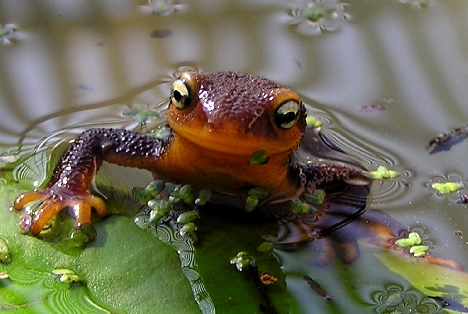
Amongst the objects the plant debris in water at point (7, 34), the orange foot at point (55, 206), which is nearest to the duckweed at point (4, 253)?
the orange foot at point (55, 206)

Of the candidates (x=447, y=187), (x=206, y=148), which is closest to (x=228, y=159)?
(x=206, y=148)

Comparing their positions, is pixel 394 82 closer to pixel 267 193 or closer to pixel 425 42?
pixel 425 42

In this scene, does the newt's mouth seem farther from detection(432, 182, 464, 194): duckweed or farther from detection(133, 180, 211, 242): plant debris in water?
detection(432, 182, 464, 194): duckweed

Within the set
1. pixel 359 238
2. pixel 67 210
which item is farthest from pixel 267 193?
pixel 67 210

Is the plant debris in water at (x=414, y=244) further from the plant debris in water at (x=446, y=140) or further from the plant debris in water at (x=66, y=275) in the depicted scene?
the plant debris in water at (x=66, y=275)

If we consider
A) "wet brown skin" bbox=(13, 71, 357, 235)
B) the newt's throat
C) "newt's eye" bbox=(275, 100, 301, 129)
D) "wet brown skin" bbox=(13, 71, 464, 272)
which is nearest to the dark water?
"wet brown skin" bbox=(13, 71, 464, 272)
